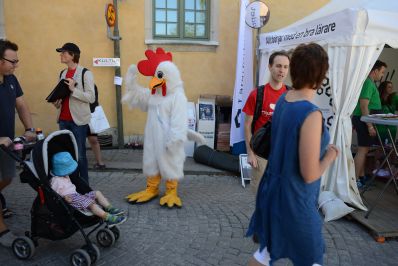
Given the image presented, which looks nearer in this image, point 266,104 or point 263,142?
point 263,142

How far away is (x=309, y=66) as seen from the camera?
6.67 feet

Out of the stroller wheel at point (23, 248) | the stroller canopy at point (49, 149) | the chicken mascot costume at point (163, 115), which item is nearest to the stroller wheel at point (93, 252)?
the stroller wheel at point (23, 248)

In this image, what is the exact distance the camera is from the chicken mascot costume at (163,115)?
4336 millimetres

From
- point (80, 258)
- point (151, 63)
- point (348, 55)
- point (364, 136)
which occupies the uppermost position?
point (348, 55)

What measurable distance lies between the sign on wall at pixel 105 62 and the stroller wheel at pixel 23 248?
4.57 metres

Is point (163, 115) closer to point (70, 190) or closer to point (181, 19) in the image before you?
point (70, 190)

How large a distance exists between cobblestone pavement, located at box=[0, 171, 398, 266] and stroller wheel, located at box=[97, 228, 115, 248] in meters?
0.06

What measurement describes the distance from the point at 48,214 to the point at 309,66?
241 cm

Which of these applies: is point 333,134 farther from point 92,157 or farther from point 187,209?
point 92,157

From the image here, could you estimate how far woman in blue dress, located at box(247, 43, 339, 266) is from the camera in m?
1.98

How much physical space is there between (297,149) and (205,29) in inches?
240

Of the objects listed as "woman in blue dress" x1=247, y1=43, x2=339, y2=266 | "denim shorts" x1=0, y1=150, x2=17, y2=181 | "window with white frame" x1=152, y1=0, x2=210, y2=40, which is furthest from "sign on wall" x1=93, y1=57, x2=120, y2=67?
"woman in blue dress" x1=247, y1=43, x2=339, y2=266

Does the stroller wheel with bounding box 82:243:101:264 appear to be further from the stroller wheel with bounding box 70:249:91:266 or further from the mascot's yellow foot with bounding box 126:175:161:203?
the mascot's yellow foot with bounding box 126:175:161:203

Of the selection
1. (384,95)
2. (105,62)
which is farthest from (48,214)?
(384,95)
